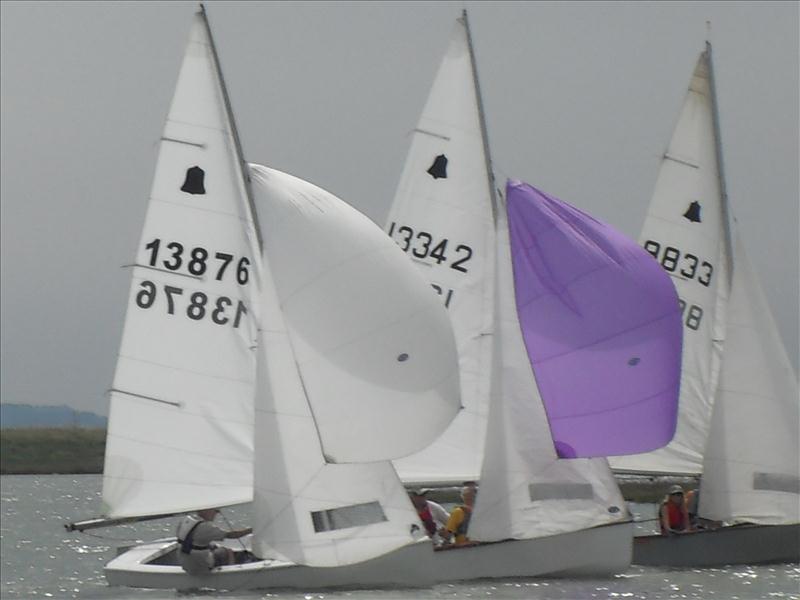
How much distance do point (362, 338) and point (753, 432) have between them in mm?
5712

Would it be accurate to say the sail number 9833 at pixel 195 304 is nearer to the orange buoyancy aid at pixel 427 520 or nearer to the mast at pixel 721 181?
the orange buoyancy aid at pixel 427 520

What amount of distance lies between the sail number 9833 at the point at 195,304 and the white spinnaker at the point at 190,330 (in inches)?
0.4

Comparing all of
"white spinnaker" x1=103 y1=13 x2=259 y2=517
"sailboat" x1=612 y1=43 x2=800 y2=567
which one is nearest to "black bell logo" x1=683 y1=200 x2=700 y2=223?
"sailboat" x1=612 y1=43 x2=800 y2=567

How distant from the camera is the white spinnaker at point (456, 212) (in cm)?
2297

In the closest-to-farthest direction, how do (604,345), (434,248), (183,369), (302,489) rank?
(302,489)
(183,369)
(604,345)
(434,248)

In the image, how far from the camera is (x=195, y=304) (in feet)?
64.8

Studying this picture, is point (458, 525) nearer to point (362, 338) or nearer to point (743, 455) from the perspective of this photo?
point (362, 338)

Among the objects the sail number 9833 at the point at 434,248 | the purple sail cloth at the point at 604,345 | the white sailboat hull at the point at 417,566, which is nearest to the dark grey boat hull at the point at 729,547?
the white sailboat hull at the point at 417,566

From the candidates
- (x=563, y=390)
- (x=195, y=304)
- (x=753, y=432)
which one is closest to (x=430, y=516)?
(x=563, y=390)

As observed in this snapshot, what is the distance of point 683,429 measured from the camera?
24.5m

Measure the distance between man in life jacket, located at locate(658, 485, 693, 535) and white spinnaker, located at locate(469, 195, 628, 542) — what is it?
102 inches

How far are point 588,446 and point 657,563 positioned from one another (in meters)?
2.96

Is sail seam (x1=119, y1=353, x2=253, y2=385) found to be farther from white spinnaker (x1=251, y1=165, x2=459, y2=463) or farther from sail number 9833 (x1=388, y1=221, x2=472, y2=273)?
sail number 9833 (x1=388, y1=221, x2=472, y2=273)

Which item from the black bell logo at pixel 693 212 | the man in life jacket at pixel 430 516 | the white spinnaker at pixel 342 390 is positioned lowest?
the man in life jacket at pixel 430 516
